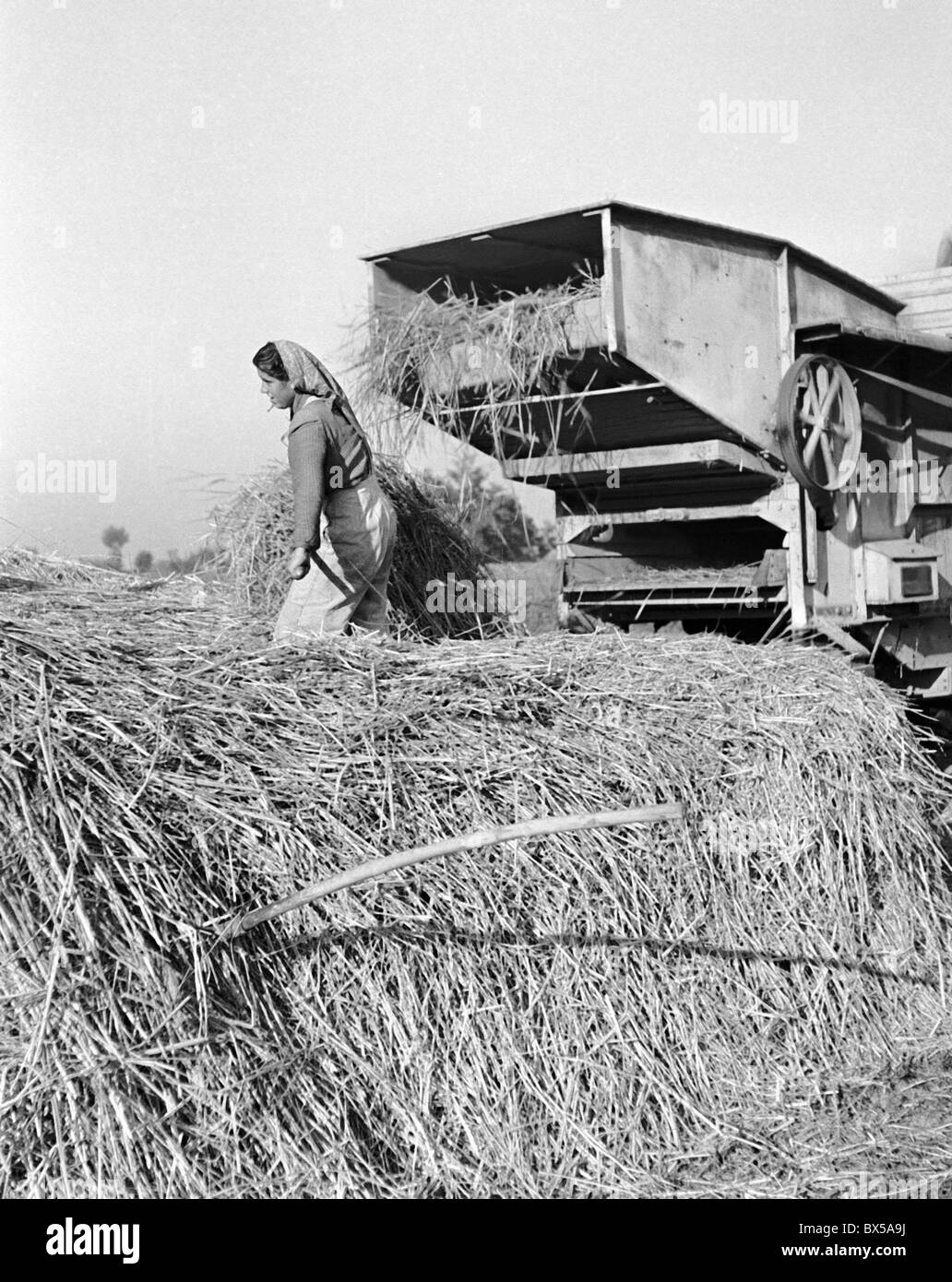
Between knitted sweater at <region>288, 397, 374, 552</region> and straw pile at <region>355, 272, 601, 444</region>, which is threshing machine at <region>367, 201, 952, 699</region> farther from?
knitted sweater at <region>288, 397, 374, 552</region>

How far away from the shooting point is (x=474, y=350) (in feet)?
17.6

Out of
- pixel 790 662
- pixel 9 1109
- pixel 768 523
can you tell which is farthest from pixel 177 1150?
pixel 768 523

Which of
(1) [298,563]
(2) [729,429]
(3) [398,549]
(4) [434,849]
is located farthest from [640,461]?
(4) [434,849]

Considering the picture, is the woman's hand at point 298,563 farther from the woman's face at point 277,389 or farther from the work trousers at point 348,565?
the woman's face at point 277,389

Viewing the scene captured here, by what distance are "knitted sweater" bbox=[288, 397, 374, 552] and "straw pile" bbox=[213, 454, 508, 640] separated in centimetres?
75

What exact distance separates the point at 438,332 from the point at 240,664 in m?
2.70

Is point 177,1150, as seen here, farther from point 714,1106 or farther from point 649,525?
point 649,525

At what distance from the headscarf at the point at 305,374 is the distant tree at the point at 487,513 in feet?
3.91

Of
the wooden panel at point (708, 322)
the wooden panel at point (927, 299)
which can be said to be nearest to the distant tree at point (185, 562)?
the wooden panel at point (708, 322)

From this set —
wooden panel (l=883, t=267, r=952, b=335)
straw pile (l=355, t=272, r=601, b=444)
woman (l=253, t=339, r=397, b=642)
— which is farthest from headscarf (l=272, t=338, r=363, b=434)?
wooden panel (l=883, t=267, r=952, b=335)

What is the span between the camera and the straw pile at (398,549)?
5406mm

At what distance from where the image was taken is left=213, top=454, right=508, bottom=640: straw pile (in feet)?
17.7

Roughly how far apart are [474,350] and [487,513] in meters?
1.32

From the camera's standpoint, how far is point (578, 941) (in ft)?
10.1
